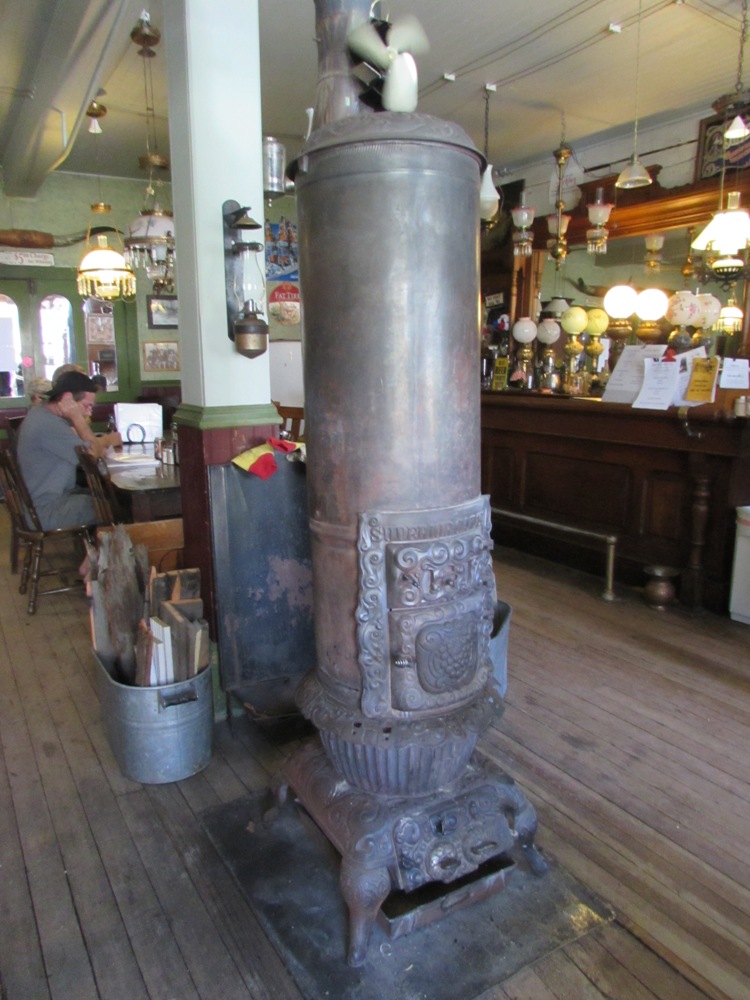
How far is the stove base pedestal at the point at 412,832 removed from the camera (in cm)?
155

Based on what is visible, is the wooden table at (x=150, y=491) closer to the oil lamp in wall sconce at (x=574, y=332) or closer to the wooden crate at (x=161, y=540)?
the wooden crate at (x=161, y=540)

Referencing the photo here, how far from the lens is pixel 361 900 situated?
60.4 inches

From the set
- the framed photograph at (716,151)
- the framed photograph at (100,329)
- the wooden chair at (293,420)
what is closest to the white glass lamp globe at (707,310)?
the framed photograph at (716,151)

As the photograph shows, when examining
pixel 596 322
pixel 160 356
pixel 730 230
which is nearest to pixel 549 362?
pixel 596 322

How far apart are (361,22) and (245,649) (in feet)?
6.13

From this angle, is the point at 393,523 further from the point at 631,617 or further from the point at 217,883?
the point at 631,617

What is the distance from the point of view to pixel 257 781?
2.21 m

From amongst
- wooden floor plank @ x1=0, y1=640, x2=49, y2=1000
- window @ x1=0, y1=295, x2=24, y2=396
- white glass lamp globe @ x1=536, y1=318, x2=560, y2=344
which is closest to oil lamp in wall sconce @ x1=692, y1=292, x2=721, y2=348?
white glass lamp globe @ x1=536, y1=318, x2=560, y2=344

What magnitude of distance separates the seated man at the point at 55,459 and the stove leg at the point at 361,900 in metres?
2.92

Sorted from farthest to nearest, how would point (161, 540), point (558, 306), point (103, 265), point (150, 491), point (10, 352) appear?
point (10, 352) < point (558, 306) < point (103, 265) < point (150, 491) < point (161, 540)

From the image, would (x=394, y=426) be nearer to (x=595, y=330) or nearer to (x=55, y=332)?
(x=595, y=330)

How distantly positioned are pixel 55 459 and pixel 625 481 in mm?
3252

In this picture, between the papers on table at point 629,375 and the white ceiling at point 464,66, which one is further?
the papers on table at point 629,375

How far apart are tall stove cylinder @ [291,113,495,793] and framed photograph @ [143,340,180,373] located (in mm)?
5975
